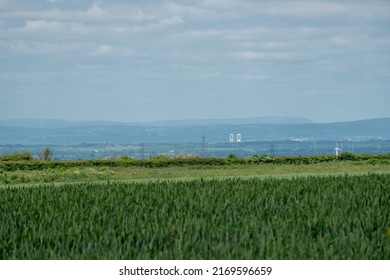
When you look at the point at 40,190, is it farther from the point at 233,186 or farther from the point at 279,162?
the point at 279,162

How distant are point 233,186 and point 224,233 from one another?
5603 millimetres

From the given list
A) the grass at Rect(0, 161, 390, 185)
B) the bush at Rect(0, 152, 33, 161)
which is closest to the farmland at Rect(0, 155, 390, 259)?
the grass at Rect(0, 161, 390, 185)

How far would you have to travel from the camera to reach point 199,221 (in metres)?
10.5

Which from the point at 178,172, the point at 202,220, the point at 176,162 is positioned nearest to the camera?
the point at 202,220

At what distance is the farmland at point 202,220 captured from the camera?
28.7 ft

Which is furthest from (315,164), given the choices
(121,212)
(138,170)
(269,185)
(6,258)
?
(6,258)

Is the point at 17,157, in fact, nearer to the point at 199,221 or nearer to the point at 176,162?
the point at 176,162

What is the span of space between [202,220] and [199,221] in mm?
146

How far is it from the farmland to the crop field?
16mm

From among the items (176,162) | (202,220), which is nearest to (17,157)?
(176,162)

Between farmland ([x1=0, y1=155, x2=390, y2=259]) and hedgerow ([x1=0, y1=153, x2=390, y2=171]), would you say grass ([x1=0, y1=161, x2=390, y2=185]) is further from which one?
farmland ([x1=0, y1=155, x2=390, y2=259])

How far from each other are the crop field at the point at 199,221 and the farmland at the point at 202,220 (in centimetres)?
2

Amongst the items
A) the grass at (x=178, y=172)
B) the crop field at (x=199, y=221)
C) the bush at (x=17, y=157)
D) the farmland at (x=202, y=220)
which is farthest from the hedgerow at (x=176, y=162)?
the crop field at (x=199, y=221)
